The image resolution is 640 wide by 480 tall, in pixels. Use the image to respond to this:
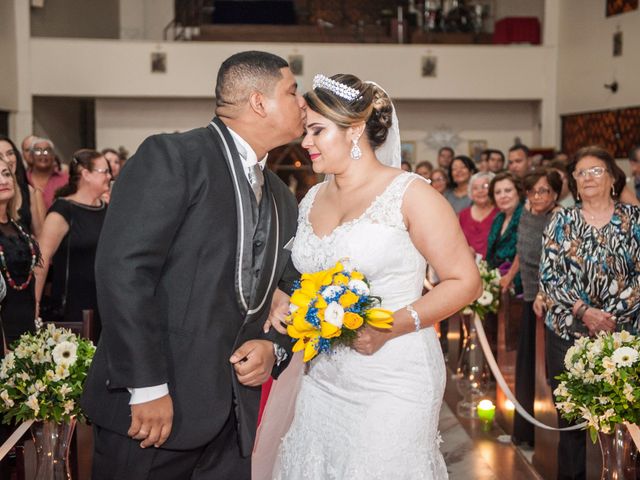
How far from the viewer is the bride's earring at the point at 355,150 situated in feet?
10.9

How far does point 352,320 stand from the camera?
287cm

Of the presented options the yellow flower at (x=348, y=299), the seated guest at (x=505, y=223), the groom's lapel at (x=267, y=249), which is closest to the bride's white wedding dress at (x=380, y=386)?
the yellow flower at (x=348, y=299)

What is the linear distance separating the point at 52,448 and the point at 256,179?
164 centimetres

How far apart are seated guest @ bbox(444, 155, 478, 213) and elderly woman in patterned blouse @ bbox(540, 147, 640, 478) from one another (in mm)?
4806

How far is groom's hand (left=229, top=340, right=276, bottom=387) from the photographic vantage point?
270 centimetres

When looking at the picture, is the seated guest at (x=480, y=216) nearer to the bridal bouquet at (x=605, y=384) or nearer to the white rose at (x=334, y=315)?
the bridal bouquet at (x=605, y=384)

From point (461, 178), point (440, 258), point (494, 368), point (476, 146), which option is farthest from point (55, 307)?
point (476, 146)

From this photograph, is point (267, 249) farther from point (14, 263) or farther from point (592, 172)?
point (592, 172)

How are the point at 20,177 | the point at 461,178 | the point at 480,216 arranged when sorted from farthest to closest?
the point at 461,178, the point at 480,216, the point at 20,177

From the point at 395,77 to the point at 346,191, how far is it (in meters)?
14.9

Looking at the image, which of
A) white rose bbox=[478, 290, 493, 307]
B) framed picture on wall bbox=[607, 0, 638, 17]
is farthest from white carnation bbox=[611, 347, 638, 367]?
framed picture on wall bbox=[607, 0, 638, 17]

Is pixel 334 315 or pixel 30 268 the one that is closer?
pixel 334 315

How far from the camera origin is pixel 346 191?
3381mm

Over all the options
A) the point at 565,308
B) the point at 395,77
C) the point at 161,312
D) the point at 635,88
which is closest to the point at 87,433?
the point at 565,308
